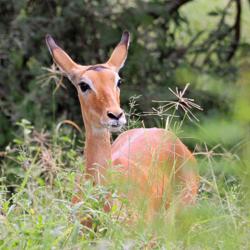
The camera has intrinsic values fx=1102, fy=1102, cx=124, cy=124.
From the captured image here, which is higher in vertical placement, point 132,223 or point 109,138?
point 132,223

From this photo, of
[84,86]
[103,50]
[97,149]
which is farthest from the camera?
[103,50]

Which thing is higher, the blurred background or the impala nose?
the impala nose

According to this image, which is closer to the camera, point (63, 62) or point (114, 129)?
point (114, 129)

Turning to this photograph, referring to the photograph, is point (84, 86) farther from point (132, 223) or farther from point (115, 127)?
point (132, 223)

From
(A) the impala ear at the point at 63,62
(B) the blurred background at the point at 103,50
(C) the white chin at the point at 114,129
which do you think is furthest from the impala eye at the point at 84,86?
(B) the blurred background at the point at 103,50

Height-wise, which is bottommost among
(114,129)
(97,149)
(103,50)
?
(103,50)

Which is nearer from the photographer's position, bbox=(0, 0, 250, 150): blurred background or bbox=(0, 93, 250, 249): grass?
bbox=(0, 93, 250, 249): grass

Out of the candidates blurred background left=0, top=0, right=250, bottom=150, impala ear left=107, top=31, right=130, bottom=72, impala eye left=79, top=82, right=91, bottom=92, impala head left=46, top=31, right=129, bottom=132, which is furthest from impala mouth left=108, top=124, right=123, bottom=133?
blurred background left=0, top=0, right=250, bottom=150

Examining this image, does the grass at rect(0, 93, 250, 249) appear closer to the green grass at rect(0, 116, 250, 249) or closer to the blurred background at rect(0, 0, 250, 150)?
the green grass at rect(0, 116, 250, 249)

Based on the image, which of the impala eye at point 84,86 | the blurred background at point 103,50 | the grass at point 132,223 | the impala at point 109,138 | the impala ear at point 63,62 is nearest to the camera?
the grass at point 132,223

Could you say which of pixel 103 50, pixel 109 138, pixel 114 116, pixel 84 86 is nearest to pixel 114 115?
pixel 114 116

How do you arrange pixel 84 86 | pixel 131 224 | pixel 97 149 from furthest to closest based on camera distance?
pixel 84 86
pixel 97 149
pixel 131 224

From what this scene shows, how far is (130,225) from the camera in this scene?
13.6 ft

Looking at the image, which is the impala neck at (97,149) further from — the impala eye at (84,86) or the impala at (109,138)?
the impala eye at (84,86)
